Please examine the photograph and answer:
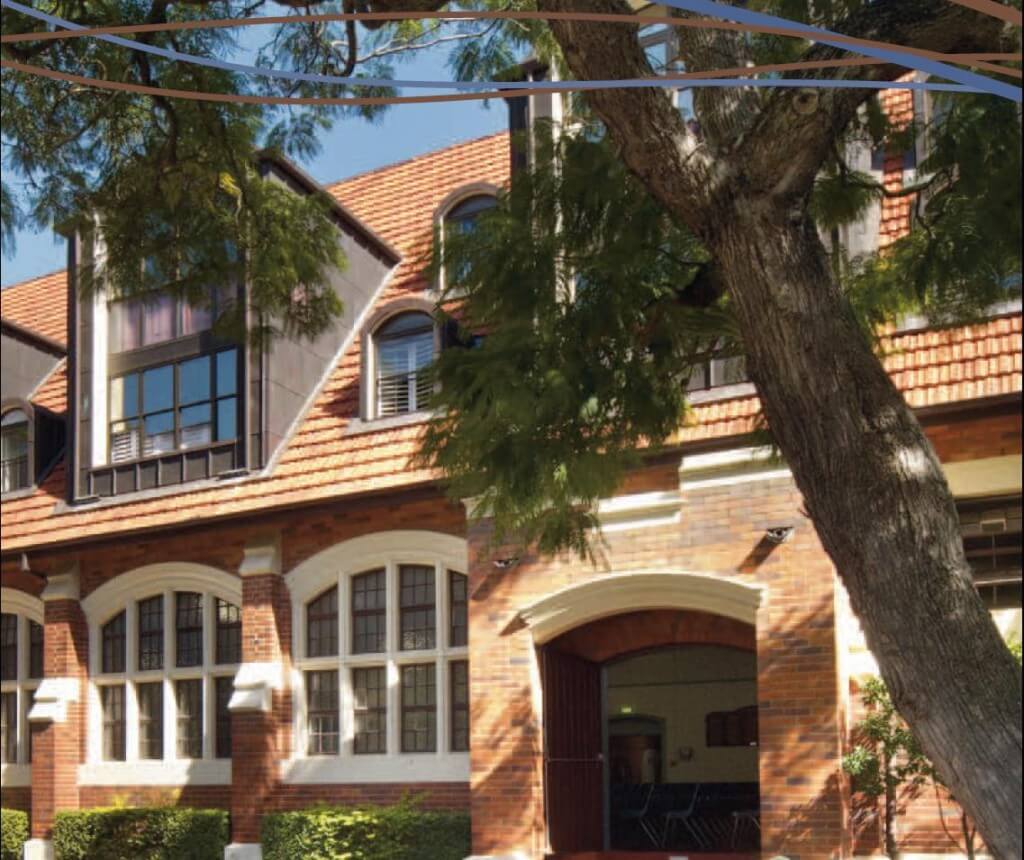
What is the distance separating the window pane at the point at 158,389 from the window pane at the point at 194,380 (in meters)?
0.19

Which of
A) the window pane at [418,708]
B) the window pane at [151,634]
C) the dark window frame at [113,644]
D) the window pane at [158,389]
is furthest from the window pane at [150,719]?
the window pane at [418,708]

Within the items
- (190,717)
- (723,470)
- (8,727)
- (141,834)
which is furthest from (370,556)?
(8,727)

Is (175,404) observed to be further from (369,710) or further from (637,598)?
(637,598)

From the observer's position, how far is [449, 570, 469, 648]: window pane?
18.0m

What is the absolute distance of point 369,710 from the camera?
18734 mm

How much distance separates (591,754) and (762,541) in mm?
3782

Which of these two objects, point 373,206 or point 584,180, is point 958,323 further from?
point 373,206

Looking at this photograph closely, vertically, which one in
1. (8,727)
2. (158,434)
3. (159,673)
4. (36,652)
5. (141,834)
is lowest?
(141,834)

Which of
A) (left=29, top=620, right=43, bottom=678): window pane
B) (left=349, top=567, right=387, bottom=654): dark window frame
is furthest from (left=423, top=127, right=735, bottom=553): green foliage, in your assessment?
(left=29, top=620, right=43, bottom=678): window pane

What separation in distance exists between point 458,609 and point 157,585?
4782 millimetres

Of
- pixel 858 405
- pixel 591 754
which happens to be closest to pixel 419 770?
pixel 591 754

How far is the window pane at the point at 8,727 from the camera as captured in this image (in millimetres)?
22688

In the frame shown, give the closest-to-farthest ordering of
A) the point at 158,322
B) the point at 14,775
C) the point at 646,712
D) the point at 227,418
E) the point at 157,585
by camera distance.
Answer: the point at 227,418, the point at 157,585, the point at 158,322, the point at 14,775, the point at 646,712

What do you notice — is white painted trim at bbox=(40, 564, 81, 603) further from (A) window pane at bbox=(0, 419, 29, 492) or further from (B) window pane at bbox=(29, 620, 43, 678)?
(A) window pane at bbox=(0, 419, 29, 492)
